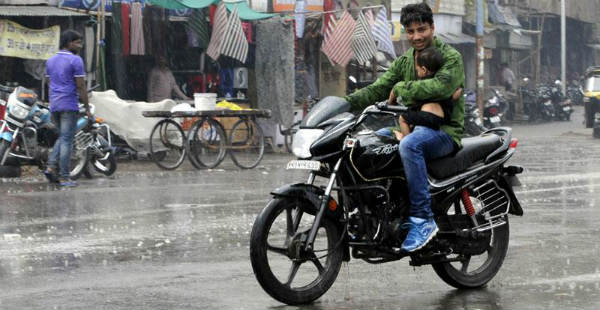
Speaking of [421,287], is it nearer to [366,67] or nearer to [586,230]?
[586,230]

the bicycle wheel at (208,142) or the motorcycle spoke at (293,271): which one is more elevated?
the motorcycle spoke at (293,271)

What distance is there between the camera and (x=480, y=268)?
713 centimetres

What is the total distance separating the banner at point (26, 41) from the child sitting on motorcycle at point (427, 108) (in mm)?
12180

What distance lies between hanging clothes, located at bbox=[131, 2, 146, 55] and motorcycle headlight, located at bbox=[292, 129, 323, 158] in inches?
545

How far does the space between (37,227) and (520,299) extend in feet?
16.4

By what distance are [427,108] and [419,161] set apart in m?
0.40

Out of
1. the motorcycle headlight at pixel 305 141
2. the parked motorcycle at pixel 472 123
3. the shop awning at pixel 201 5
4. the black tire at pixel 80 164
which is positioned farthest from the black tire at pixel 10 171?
the parked motorcycle at pixel 472 123

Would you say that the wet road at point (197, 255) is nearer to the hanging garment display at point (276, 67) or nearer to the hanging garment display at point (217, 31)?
the hanging garment display at point (217, 31)

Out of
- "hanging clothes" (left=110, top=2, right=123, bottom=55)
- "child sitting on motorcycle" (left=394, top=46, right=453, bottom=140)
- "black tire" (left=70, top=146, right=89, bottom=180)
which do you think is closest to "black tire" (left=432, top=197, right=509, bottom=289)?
"child sitting on motorcycle" (left=394, top=46, right=453, bottom=140)

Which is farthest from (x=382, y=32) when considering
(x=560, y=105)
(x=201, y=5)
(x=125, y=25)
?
(x=560, y=105)

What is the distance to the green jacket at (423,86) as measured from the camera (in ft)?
21.9

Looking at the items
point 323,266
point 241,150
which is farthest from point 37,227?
point 241,150

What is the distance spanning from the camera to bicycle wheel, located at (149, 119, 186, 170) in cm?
1748

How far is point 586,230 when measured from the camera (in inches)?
380
